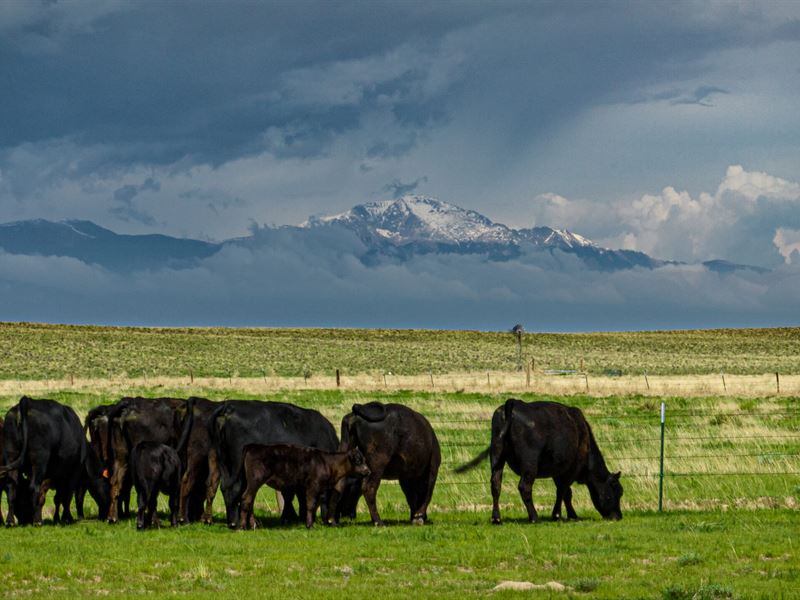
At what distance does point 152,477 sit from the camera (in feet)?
51.3

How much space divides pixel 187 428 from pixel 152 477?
4.79 feet

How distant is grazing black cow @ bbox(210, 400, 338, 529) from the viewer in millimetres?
16273

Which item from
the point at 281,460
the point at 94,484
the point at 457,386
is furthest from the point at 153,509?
the point at 457,386

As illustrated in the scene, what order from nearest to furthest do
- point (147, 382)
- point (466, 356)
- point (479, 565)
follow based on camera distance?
point (479, 565) → point (147, 382) → point (466, 356)

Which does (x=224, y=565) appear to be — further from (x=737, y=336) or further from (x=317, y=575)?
(x=737, y=336)

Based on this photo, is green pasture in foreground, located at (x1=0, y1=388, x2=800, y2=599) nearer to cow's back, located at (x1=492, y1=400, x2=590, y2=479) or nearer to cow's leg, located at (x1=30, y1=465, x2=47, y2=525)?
cow's leg, located at (x1=30, y1=465, x2=47, y2=525)

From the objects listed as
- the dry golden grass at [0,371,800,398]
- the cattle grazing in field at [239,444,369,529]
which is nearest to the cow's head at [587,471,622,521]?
the cattle grazing in field at [239,444,369,529]

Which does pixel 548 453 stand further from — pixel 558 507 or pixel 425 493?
pixel 425 493

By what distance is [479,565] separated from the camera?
1263 centimetres

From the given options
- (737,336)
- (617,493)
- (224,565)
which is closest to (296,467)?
(224,565)

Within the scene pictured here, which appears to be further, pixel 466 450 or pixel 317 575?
pixel 466 450

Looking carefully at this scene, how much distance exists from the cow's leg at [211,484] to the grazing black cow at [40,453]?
215 centimetres

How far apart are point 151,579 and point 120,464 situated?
5587mm

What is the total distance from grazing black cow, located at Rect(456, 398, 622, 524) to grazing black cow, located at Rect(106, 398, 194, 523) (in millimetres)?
5097
